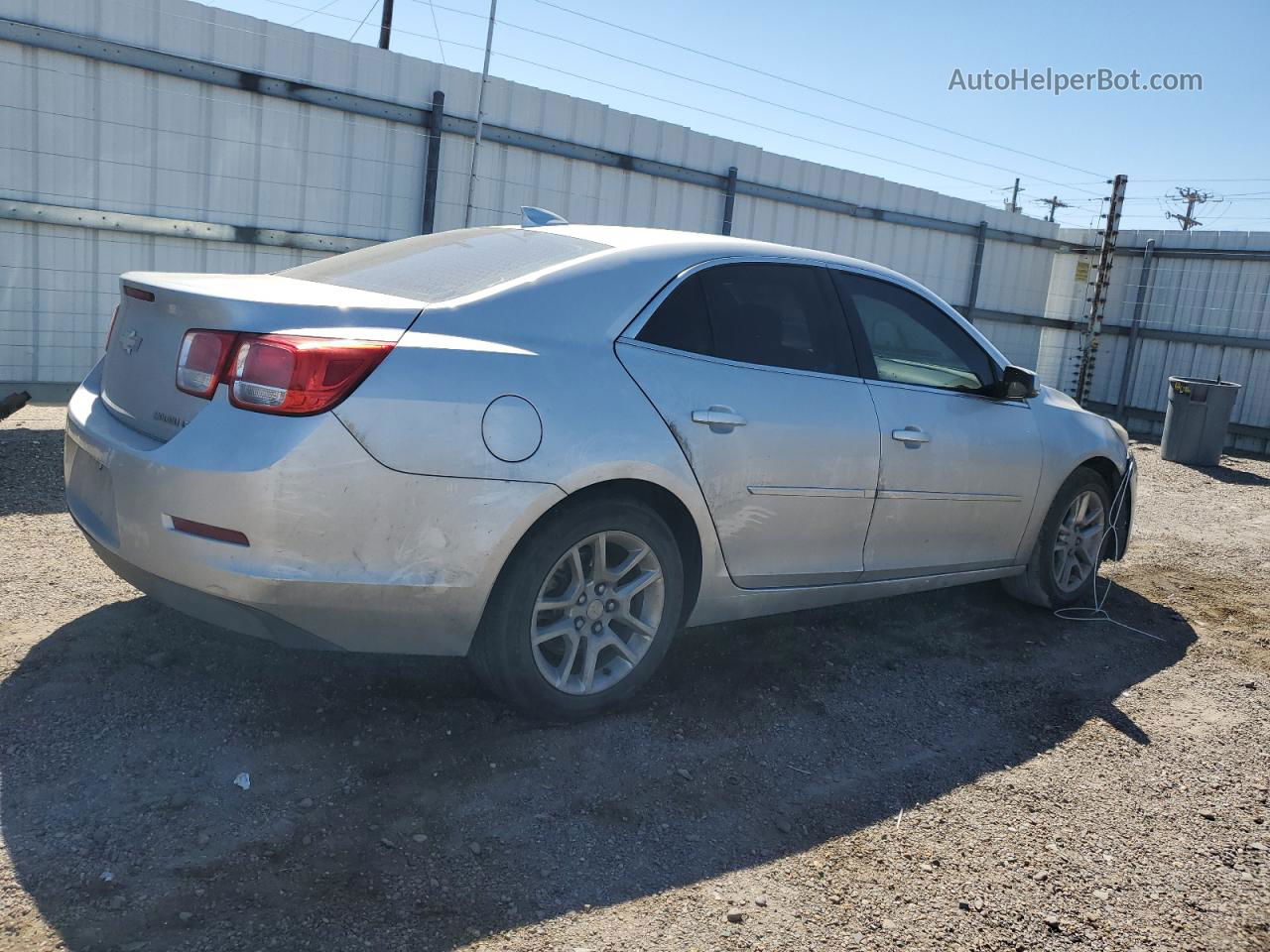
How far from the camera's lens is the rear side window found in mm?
3707

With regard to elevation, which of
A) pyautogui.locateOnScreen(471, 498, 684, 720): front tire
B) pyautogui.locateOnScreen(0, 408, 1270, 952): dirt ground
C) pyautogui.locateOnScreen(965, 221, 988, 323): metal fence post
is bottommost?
pyautogui.locateOnScreen(0, 408, 1270, 952): dirt ground

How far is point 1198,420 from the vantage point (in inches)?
470

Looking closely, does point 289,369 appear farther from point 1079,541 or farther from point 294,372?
point 1079,541

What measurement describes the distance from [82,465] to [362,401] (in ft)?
3.64

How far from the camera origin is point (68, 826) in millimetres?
2691

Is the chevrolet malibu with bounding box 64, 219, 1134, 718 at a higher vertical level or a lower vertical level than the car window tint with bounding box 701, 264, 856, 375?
lower

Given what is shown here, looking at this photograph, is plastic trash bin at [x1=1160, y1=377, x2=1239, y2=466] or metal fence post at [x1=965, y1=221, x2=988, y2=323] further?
metal fence post at [x1=965, y1=221, x2=988, y2=323]

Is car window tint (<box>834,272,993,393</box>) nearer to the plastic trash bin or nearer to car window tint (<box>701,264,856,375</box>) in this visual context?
car window tint (<box>701,264,856,375</box>)

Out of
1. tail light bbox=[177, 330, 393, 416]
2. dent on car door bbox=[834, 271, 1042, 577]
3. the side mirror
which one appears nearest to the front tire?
tail light bbox=[177, 330, 393, 416]

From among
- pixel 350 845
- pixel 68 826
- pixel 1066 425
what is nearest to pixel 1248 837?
pixel 1066 425

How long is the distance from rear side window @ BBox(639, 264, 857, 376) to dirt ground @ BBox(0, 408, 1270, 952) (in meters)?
1.25

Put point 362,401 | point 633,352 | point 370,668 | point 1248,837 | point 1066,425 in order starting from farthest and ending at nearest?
point 1066,425 → point 370,668 → point 633,352 → point 1248,837 → point 362,401

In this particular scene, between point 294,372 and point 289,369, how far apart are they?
2 centimetres

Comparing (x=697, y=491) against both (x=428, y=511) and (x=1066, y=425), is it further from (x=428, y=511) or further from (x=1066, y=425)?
(x=1066, y=425)
